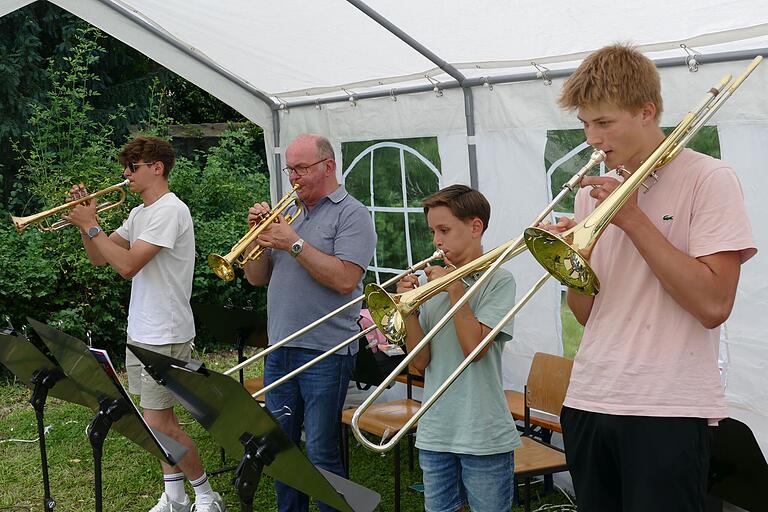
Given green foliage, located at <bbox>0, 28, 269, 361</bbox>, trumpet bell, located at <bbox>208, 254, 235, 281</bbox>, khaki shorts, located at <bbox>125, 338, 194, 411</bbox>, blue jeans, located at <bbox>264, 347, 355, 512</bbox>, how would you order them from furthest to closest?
1. green foliage, located at <bbox>0, 28, 269, 361</bbox>
2. khaki shorts, located at <bbox>125, 338, 194, 411</bbox>
3. trumpet bell, located at <bbox>208, 254, 235, 281</bbox>
4. blue jeans, located at <bbox>264, 347, 355, 512</bbox>

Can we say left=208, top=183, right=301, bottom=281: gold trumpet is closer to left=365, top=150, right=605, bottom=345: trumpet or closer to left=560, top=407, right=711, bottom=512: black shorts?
left=365, top=150, right=605, bottom=345: trumpet

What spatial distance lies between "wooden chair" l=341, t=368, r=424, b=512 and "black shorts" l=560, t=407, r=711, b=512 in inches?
79.6

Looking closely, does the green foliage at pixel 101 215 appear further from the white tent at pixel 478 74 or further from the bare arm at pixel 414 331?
the bare arm at pixel 414 331

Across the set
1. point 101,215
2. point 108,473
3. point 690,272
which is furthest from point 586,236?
A: point 101,215

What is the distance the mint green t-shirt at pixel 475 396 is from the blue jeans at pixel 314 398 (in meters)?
0.82

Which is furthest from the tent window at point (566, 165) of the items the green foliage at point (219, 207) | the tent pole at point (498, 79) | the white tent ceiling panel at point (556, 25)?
the green foliage at point (219, 207)

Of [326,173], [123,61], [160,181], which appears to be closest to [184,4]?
[160,181]

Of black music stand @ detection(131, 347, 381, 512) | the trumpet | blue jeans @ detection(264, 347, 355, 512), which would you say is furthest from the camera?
blue jeans @ detection(264, 347, 355, 512)

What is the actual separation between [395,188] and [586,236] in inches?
143

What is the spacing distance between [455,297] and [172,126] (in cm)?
919

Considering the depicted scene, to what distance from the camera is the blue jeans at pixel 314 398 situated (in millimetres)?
4012

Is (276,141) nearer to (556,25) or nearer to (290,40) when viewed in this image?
(290,40)

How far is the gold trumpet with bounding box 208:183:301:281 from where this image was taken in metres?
4.04

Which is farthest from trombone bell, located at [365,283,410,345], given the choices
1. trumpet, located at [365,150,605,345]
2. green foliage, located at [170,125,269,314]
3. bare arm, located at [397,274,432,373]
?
green foliage, located at [170,125,269,314]
